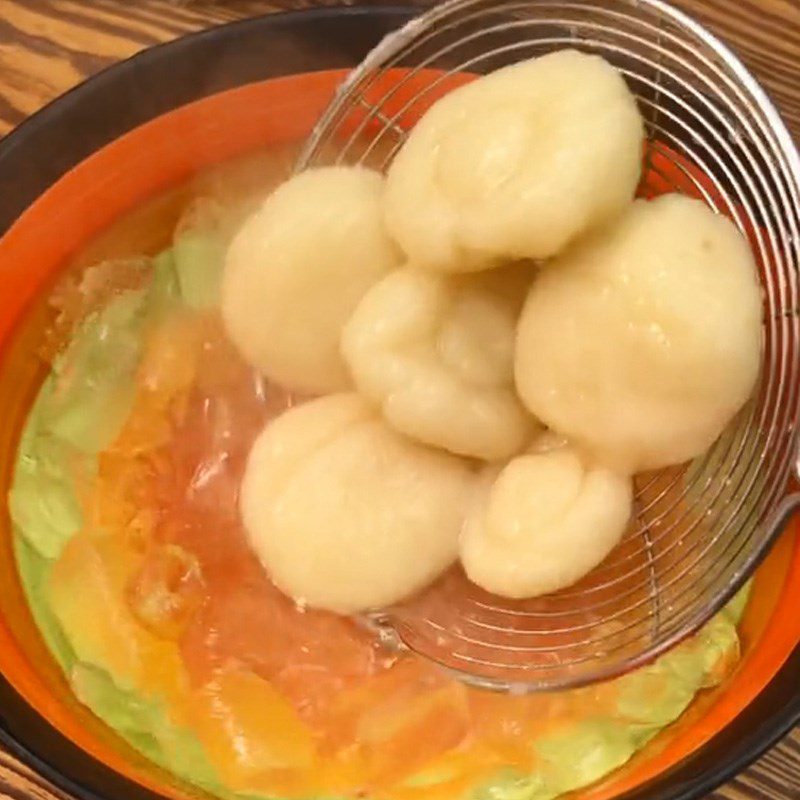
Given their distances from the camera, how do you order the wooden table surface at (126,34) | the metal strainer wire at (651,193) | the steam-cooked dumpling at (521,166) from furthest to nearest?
the wooden table surface at (126,34) → the metal strainer wire at (651,193) → the steam-cooked dumpling at (521,166)

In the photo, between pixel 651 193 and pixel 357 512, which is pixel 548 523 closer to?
pixel 357 512

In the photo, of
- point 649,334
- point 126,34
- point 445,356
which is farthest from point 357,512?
point 126,34

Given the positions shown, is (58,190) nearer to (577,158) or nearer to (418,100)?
(418,100)

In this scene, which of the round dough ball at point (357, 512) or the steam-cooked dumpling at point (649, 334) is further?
the round dough ball at point (357, 512)

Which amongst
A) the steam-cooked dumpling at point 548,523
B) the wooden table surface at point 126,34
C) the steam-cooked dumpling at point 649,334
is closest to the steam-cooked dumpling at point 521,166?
the steam-cooked dumpling at point 649,334

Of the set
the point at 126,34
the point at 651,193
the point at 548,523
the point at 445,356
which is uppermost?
the point at 126,34

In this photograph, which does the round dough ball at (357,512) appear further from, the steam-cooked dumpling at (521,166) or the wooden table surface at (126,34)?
the wooden table surface at (126,34)
